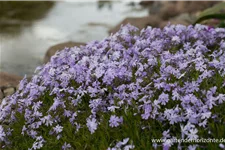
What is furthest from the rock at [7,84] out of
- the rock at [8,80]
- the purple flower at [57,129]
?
the purple flower at [57,129]

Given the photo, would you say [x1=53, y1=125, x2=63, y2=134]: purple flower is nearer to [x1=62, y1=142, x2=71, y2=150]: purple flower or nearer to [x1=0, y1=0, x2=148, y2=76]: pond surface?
[x1=62, y1=142, x2=71, y2=150]: purple flower

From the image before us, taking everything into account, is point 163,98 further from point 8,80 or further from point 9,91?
point 8,80

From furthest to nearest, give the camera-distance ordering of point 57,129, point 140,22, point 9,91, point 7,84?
point 140,22
point 7,84
point 9,91
point 57,129

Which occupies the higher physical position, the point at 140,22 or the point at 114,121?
the point at 114,121

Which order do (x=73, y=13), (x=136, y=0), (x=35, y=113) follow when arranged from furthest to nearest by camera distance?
(x=136, y=0) < (x=73, y=13) < (x=35, y=113)

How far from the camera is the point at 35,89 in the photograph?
14.7 feet

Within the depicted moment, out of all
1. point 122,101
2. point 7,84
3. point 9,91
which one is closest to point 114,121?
point 122,101

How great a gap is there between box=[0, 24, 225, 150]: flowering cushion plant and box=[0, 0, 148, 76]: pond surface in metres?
5.96

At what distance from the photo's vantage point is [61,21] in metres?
17.3

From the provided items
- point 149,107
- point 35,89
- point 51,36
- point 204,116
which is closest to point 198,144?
point 204,116

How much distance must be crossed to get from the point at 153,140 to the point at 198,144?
37 cm

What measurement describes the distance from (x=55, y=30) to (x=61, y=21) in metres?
1.94

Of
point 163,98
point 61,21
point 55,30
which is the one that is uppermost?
point 163,98

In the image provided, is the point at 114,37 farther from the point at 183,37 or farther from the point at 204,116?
the point at 204,116
